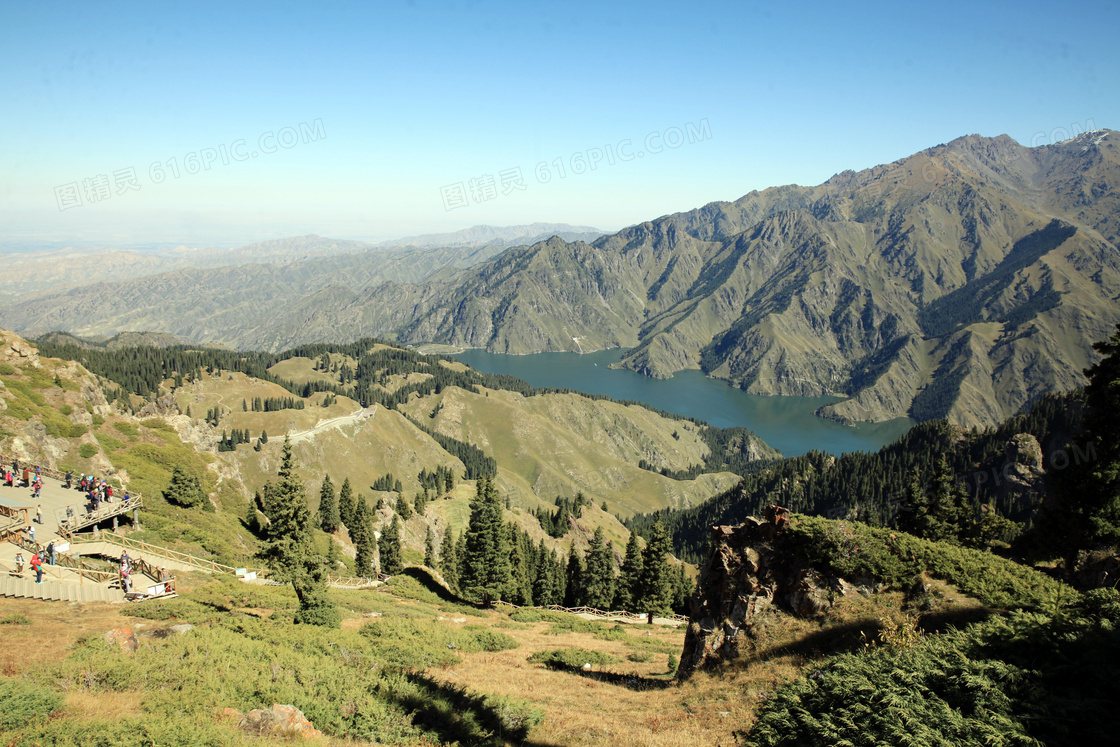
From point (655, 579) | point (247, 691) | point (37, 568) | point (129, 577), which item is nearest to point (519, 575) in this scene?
point (655, 579)

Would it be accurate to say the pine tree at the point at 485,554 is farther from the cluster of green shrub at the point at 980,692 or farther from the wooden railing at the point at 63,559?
the cluster of green shrub at the point at 980,692

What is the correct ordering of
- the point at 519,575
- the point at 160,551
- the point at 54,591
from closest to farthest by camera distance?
1. the point at 54,591
2. the point at 160,551
3. the point at 519,575

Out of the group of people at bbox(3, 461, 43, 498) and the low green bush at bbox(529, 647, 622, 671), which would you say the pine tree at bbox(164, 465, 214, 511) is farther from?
the low green bush at bbox(529, 647, 622, 671)

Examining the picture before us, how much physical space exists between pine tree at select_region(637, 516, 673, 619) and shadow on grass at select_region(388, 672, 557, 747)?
4745cm

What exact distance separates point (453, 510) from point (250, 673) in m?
105

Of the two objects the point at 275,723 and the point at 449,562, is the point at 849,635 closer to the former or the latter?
the point at 275,723

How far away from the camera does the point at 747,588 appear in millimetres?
26875

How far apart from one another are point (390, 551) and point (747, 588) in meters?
71.8

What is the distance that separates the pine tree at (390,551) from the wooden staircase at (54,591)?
52.8 m

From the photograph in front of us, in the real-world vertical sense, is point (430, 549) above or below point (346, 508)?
below

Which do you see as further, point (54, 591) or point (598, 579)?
point (598, 579)

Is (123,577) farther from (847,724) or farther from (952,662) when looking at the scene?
(952,662)

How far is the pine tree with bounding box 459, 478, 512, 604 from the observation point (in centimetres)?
5682

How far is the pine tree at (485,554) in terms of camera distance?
56.8 meters
